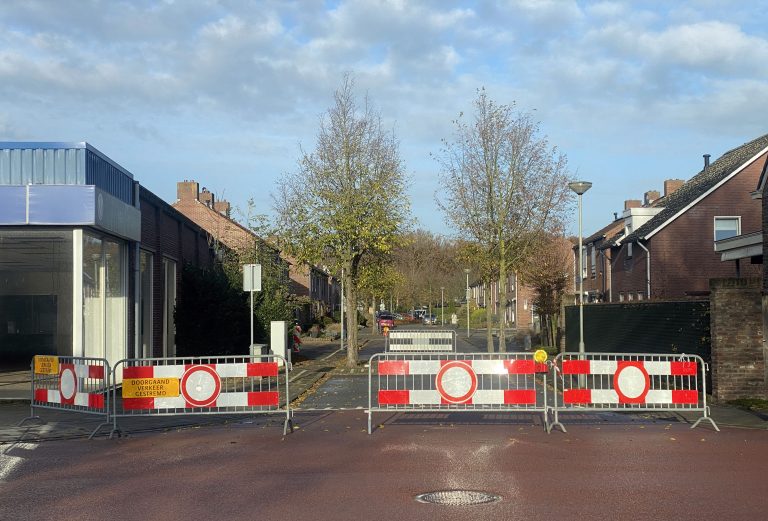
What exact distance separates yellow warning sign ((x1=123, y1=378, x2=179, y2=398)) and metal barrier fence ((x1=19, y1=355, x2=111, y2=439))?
0.38m

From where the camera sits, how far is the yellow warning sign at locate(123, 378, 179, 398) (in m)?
12.5

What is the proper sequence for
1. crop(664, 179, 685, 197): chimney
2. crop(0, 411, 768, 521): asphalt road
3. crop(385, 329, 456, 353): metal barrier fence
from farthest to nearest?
1. crop(664, 179, 685, 197): chimney
2. crop(385, 329, 456, 353): metal barrier fence
3. crop(0, 411, 768, 521): asphalt road

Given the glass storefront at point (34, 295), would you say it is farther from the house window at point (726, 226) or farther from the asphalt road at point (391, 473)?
the house window at point (726, 226)

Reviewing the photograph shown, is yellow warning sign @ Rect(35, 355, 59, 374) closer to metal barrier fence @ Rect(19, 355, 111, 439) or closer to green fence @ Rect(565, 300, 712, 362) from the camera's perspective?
metal barrier fence @ Rect(19, 355, 111, 439)

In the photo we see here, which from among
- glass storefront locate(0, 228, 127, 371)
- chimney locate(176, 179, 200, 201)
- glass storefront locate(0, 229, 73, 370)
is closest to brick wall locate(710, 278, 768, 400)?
glass storefront locate(0, 228, 127, 371)

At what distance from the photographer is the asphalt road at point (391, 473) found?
752cm

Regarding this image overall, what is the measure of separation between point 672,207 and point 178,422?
31233mm

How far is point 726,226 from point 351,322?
18647 millimetres

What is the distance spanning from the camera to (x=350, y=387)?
830 inches

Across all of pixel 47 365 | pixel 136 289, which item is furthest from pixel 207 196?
pixel 47 365

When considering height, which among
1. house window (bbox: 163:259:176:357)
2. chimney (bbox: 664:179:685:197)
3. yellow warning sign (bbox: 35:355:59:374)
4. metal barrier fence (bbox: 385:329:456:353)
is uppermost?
chimney (bbox: 664:179:685:197)

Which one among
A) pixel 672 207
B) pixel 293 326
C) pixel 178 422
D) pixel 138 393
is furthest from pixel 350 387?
pixel 672 207

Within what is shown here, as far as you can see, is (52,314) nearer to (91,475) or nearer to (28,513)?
(91,475)

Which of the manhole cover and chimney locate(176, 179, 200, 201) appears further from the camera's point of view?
chimney locate(176, 179, 200, 201)
